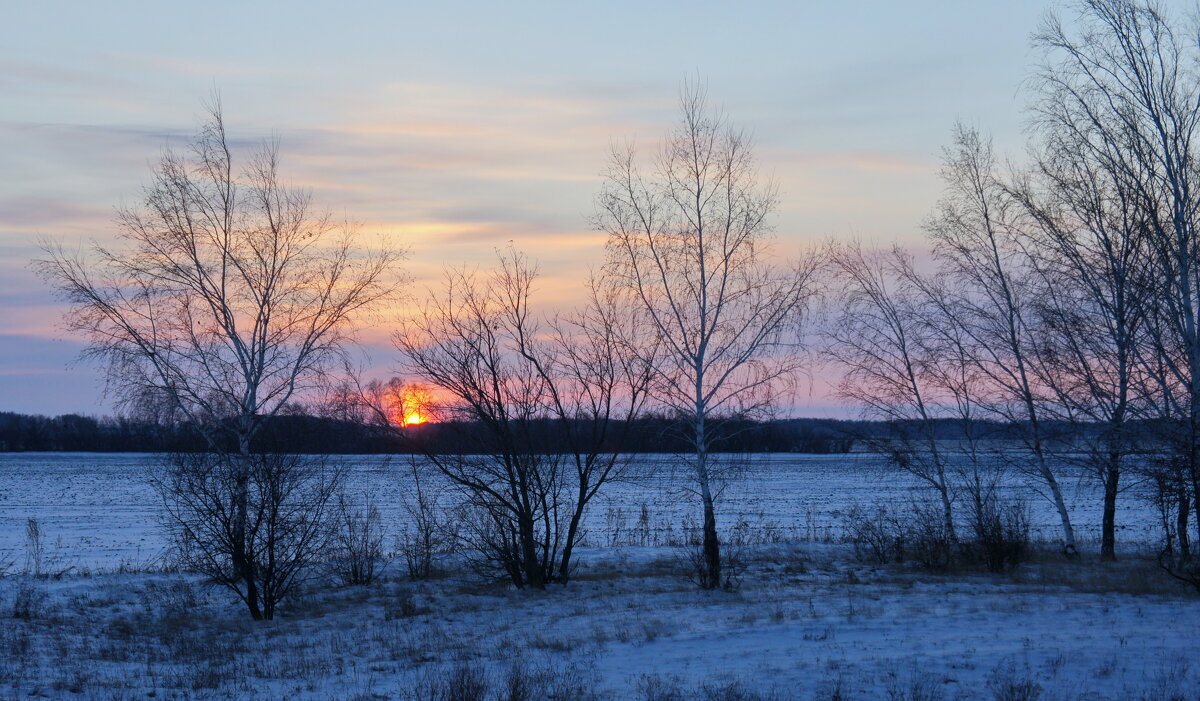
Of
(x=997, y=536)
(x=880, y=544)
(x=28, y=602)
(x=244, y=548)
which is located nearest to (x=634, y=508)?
(x=880, y=544)

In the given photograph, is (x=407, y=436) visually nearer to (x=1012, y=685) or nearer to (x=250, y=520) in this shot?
(x=250, y=520)

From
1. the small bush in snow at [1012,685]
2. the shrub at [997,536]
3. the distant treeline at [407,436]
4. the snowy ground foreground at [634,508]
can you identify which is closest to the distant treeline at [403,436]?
the distant treeline at [407,436]

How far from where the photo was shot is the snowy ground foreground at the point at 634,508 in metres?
25.4

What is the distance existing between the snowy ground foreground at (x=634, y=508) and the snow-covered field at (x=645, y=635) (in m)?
2.36

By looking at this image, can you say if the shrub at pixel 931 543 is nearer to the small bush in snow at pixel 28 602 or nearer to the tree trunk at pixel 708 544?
the tree trunk at pixel 708 544

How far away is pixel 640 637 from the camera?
12.8m

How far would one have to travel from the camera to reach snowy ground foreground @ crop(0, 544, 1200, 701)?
9.88 meters

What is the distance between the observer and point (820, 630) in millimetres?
12547

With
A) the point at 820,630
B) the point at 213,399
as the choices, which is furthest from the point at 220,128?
the point at 820,630

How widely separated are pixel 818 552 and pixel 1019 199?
30.7 feet

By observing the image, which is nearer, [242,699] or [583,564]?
[242,699]

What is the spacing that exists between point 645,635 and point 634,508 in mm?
27290

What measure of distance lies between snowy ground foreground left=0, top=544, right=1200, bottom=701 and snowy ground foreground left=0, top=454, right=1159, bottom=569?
8.81ft

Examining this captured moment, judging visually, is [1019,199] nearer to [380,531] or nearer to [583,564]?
[583,564]
